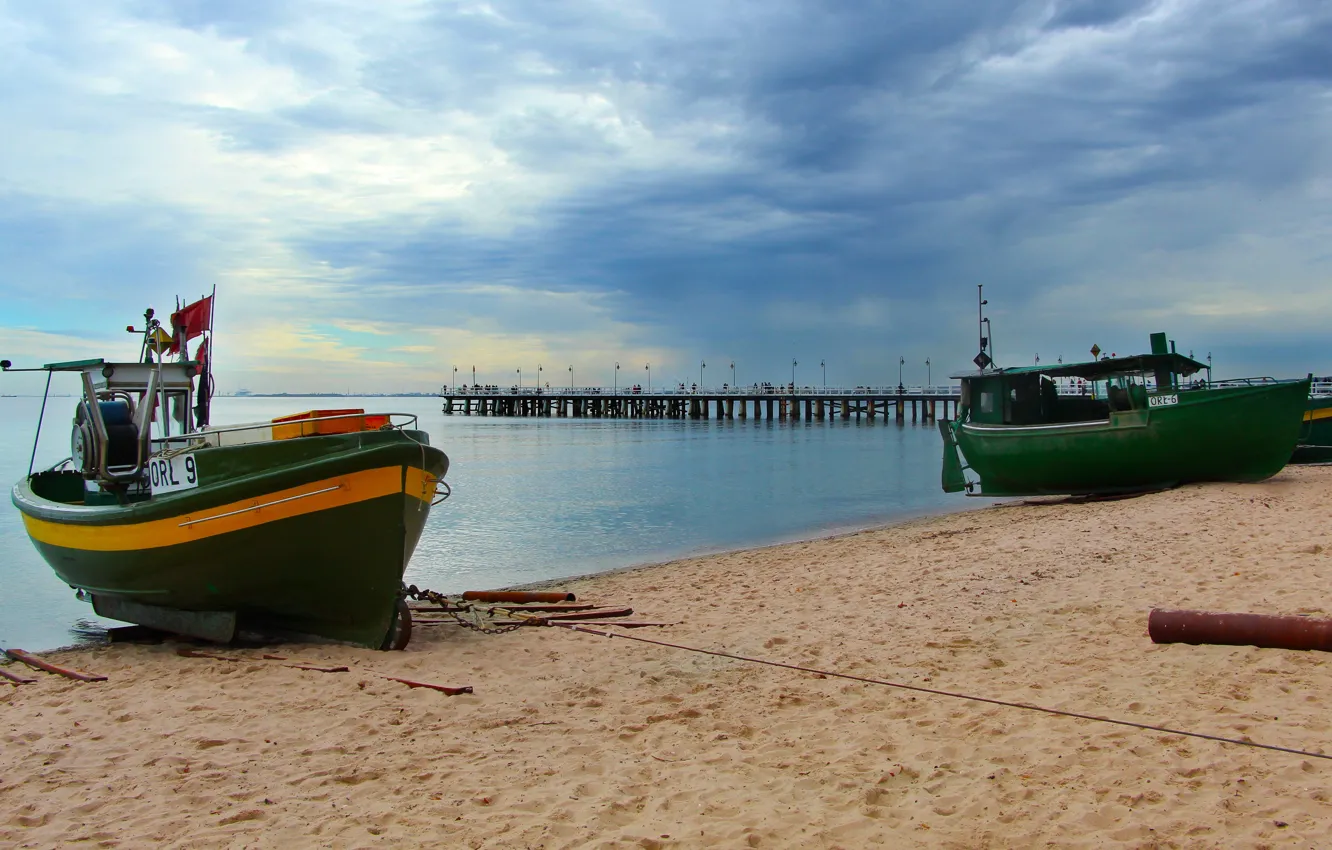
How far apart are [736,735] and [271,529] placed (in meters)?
4.74

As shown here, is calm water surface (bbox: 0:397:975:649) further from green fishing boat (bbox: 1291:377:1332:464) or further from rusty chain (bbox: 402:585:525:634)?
green fishing boat (bbox: 1291:377:1332:464)

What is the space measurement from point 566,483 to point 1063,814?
98.1 feet

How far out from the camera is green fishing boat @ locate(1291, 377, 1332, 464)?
23750mm

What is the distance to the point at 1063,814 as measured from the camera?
13.4 feet

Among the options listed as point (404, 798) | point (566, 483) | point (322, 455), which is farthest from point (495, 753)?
point (566, 483)

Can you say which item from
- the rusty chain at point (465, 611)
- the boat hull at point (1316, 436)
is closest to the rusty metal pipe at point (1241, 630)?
the rusty chain at point (465, 611)

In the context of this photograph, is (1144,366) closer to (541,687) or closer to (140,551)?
(541,687)

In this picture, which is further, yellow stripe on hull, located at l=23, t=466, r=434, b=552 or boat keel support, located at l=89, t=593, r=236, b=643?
boat keel support, located at l=89, t=593, r=236, b=643

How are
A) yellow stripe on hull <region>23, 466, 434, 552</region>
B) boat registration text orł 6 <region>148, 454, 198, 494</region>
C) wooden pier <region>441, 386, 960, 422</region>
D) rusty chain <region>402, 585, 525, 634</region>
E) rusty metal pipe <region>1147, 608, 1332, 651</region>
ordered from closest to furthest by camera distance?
rusty metal pipe <region>1147, 608, 1332, 651</region> → yellow stripe on hull <region>23, 466, 434, 552</region> → boat registration text orł 6 <region>148, 454, 198, 494</region> → rusty chain <region>402, 585, 525, 634</region> → wooden pier <region>441, 386, 960, 422</region>

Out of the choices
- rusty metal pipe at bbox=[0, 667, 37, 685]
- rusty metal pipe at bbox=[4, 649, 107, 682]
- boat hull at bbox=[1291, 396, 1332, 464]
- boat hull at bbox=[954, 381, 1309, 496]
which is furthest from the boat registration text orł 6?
boat hull at bbox=[1291, 396, 1332, 464]

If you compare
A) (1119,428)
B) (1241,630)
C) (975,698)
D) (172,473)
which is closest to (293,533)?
(172,473)

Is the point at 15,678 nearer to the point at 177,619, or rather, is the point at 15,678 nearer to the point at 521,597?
the point at 177,619

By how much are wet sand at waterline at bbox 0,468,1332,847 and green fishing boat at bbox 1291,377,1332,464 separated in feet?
58.9

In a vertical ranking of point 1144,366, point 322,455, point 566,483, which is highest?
point 1144,366
